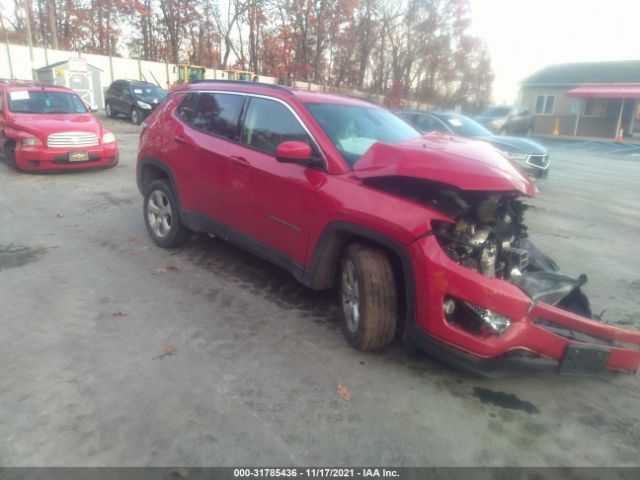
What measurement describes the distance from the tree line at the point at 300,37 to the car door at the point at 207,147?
33.6 metres

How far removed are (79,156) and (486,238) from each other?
27.5ft

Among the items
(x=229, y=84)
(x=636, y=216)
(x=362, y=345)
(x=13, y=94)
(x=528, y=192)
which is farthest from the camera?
(x=13, y=94)

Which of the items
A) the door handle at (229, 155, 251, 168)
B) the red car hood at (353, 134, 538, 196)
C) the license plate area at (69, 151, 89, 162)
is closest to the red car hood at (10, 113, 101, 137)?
the license plate area at (69, 151, 89, 162)

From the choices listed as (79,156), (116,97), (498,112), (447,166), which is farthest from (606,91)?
(447,166)

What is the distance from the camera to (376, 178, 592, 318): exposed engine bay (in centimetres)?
304

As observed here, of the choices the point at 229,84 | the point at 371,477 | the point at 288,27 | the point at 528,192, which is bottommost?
the point at 371,477

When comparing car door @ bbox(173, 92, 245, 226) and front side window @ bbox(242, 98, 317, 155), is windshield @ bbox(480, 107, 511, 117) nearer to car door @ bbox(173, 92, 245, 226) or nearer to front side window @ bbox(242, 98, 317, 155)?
car door @ bbox(173, 92, 245, 226)

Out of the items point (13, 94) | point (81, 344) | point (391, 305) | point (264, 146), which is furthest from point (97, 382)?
point (13, 94)

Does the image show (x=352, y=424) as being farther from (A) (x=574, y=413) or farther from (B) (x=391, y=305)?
(A) (x=574, y=413)

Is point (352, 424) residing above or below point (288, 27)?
below

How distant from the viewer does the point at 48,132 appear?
8.74 meters

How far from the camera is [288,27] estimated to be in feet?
120

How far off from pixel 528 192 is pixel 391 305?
1.17 m

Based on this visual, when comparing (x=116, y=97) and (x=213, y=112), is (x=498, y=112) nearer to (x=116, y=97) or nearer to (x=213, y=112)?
(x=116, y=97)
